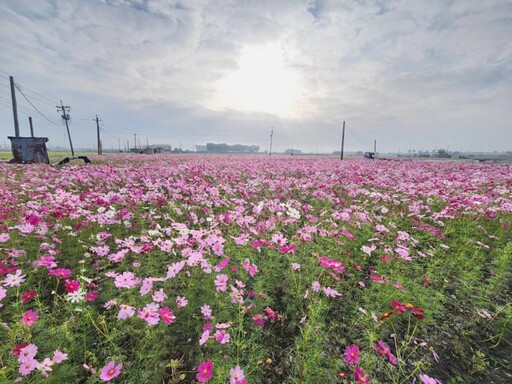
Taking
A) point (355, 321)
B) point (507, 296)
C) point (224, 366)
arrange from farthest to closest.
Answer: point (507, 296)
point (355, 321)
point (224, 366)

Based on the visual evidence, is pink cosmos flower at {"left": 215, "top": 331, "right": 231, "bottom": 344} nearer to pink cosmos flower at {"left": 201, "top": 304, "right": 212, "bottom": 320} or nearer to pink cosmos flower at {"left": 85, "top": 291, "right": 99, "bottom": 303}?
pink cosmos flower at {"left": 201, "top": 304, "right": 212, "bottom": 320}

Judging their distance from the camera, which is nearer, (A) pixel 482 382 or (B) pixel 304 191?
(A) pixel 482 382

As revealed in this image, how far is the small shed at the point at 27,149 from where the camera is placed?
14.7 meters

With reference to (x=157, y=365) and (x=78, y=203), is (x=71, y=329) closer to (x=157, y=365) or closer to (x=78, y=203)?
(x=157, y=365)

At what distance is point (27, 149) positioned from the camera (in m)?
14.8

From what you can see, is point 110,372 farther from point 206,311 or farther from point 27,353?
point 206,311

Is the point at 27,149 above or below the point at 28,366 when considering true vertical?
above

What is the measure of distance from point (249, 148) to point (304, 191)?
189906 mm

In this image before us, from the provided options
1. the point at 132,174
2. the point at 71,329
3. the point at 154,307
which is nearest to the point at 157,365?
the point at 154,307

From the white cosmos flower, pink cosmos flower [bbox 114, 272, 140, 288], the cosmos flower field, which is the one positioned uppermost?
pink cosmos flower [bbox 114, 272, 140, 288]

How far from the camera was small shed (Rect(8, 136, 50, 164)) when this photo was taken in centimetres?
1467

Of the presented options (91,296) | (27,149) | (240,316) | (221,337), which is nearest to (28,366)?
(91,296)

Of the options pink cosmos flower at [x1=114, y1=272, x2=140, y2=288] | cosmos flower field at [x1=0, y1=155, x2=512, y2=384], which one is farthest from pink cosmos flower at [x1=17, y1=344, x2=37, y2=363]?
pink cosmos flower at [x1=114, y1=272, x2=140, y2=288]

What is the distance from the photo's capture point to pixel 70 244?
3.62 meters
